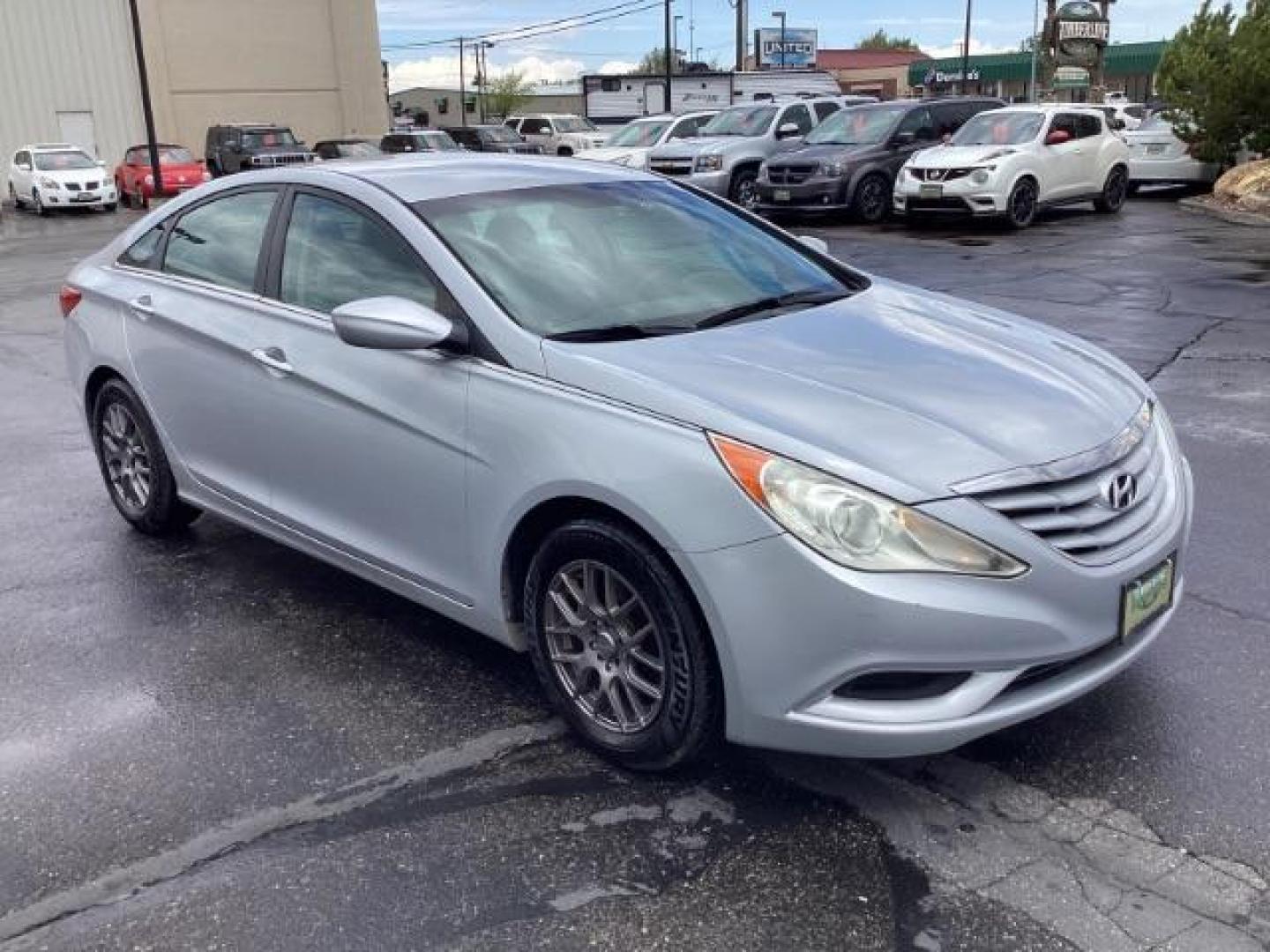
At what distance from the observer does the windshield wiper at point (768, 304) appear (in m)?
3.74

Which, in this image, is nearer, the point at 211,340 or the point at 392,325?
the point at 392,325

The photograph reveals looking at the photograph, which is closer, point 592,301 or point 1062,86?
point 592,301

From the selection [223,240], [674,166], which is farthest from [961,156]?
[223,240]

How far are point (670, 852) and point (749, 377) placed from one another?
1232 millimetres

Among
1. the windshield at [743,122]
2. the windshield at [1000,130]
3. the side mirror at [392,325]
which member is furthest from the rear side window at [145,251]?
the windshield at [743,122]

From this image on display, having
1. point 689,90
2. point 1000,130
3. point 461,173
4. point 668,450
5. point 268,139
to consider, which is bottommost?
point 268,139

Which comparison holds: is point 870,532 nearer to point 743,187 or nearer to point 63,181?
point 743,187

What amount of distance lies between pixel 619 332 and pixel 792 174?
15869 mm

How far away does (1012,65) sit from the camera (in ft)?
237

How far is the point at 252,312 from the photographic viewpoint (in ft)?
14.2

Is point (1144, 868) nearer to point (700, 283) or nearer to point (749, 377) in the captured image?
point (749, 377)

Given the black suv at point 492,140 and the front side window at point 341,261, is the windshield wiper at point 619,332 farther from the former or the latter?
the black suv at point 492,140

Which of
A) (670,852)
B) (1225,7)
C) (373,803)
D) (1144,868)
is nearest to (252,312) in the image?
(373,803)

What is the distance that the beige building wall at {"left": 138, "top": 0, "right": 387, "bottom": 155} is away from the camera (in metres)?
41.4
